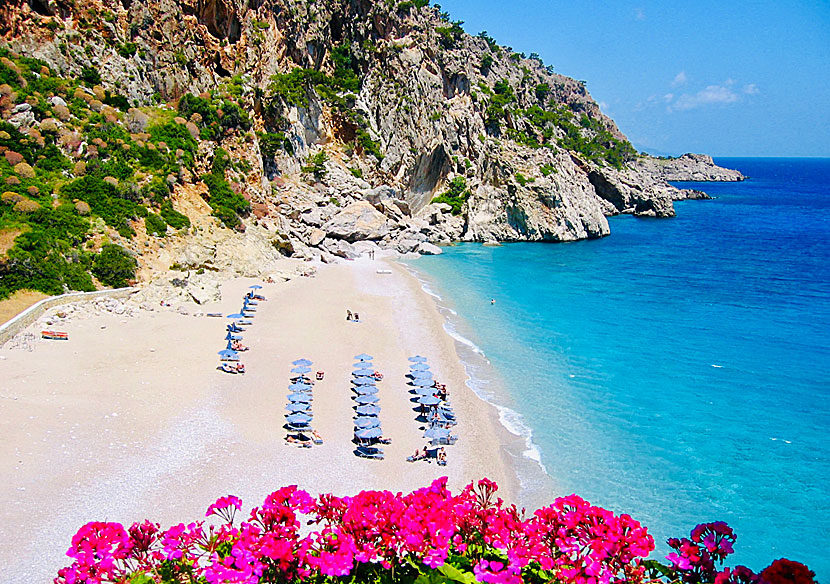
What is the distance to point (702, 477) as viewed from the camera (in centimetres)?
1731

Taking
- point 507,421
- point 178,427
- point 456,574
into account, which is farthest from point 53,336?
point 456,574

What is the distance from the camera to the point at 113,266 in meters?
29.9

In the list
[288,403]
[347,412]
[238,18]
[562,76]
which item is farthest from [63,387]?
[562,76]

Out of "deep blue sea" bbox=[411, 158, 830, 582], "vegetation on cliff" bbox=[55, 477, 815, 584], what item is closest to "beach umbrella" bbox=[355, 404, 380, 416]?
"deep blue sea" bbox=[411, 158, 830, 582]

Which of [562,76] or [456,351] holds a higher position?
[562,76]

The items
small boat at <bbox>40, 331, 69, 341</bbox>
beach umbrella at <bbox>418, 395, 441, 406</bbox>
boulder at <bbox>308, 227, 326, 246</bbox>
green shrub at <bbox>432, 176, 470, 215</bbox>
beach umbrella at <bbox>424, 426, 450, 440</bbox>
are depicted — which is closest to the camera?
beach umbrella at <bbox>424, 426, 450, 440</bbox>

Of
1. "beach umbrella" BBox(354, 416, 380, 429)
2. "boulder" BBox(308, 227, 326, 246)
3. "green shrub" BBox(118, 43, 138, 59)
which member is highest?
"green shrub" BBox(118, 43, 138, 59)

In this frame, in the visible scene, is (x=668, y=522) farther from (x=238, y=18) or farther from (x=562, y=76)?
(x=562, y=76)

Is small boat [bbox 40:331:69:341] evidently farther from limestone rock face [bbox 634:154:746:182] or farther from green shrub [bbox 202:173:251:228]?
limestone rock face [bbox 634:154:746:182]

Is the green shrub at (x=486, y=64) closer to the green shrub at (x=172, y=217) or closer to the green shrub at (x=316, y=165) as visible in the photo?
the green shrub at (x=316, y=165)

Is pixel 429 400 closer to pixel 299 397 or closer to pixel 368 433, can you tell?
pixel 368 433

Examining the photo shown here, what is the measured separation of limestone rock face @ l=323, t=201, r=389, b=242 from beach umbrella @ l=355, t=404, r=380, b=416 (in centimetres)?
3262

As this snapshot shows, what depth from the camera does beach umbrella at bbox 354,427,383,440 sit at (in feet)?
57.6

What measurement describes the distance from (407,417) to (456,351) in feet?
25.2
